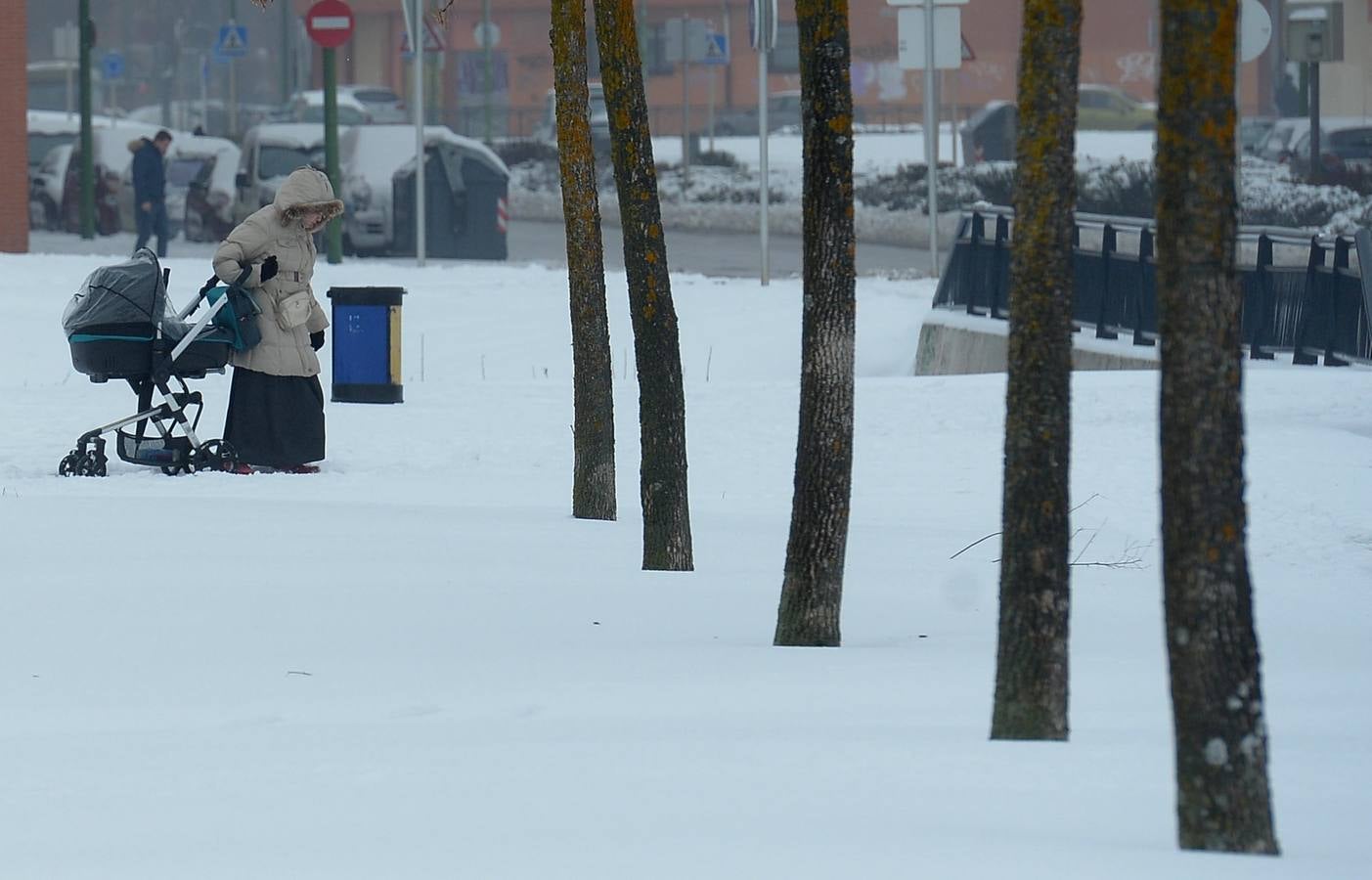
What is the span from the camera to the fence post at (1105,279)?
17.3m

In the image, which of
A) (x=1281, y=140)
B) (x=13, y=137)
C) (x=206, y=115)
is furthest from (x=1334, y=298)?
(x=206, y=115)

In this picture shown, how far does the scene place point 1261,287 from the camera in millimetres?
16172

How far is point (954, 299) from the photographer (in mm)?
19391

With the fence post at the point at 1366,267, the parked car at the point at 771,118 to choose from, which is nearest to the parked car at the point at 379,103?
the parked car at the point at 771,118

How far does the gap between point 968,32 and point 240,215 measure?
35.1 meters

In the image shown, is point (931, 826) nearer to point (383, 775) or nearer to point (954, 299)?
point (383, 775)

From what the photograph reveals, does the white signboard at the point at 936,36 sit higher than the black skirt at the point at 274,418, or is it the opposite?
the white signboard at the point at 936,36

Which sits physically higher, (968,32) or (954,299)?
(968,32)

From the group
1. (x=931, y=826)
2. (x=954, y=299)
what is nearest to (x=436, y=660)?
(x=931, y=826)

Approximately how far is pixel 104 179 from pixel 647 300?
2411 cm

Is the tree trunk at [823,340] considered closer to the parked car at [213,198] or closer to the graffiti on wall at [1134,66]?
the parked car at [213,198]

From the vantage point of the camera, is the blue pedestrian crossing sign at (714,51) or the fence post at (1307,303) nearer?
the fence post at (1307,303)

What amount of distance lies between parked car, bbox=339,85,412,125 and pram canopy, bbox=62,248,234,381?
37.5m

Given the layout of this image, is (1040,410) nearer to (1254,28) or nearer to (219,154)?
(1254,28)
